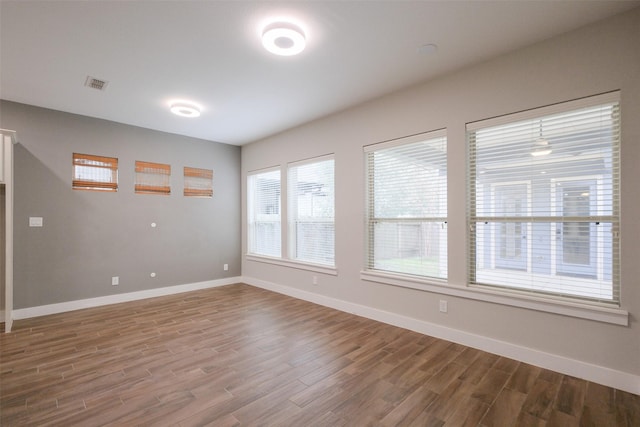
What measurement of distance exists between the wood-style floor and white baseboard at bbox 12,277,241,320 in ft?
1.16

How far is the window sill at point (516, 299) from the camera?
233cm

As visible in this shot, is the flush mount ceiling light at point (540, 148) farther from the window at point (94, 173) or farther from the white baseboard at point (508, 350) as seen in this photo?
the window at point (94, 173)

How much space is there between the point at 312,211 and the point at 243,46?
8.87ft

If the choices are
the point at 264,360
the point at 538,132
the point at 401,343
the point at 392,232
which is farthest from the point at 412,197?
the point at 264,360

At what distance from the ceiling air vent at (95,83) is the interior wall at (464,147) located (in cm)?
273

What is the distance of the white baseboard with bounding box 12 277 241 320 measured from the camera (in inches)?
161

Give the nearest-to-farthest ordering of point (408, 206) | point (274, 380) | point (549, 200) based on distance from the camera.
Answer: point (274, 380)
point (549, 200)
point (408, 206)

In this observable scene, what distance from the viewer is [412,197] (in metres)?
3.64

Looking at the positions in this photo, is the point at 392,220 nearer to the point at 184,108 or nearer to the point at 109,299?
the point at 184,108

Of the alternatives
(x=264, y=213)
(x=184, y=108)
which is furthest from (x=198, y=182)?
(x=184, y=108)

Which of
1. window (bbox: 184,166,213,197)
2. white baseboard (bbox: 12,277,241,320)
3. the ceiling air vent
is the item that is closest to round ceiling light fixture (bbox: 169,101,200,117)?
the ceiling air vent

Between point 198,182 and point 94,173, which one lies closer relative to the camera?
point 94,173

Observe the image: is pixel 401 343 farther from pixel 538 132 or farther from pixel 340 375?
pixel 538 132

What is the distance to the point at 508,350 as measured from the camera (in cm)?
279
